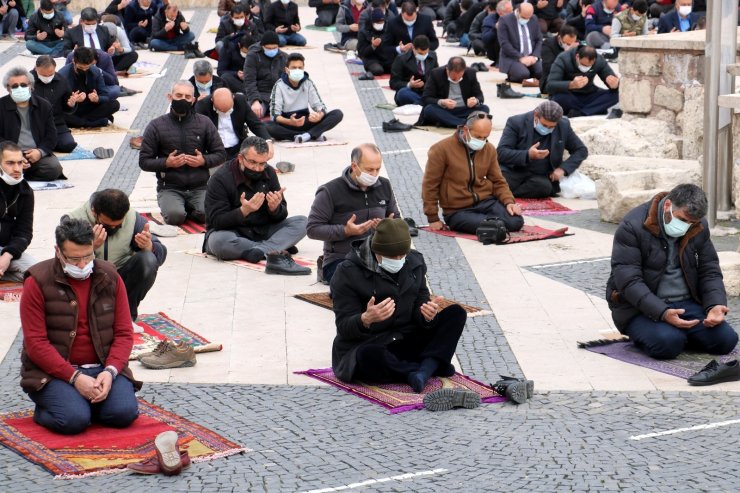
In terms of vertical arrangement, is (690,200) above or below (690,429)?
above

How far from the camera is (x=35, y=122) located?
14.5 meters

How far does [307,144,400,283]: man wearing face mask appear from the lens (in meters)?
10.5

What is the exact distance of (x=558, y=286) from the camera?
10898 millimetres

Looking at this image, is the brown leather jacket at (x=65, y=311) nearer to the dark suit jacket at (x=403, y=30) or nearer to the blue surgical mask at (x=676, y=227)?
the blue surgical mask at (x=676, y=227)

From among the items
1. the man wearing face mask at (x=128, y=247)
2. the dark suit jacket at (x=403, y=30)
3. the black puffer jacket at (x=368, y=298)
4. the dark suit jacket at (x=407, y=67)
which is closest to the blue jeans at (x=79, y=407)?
the black puffer jacket at (x=368, y=298)

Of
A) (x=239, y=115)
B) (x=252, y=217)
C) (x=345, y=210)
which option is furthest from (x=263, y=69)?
(x=345, y=210)

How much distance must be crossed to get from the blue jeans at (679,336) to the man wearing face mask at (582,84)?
941cm

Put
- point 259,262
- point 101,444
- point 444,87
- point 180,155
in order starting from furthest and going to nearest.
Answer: point 444,87, point 180,155, point 259,262, point 101,444

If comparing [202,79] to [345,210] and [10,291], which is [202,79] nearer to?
[345,210]

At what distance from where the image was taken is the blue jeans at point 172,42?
25.5 metres

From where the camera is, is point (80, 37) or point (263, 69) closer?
point (263, 69)

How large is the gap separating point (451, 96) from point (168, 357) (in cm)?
962

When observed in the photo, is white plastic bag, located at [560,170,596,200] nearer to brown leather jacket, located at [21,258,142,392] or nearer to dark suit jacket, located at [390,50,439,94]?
dark suit jacket, located at [390,50,439,94]

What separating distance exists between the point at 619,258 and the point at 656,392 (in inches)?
40.9
